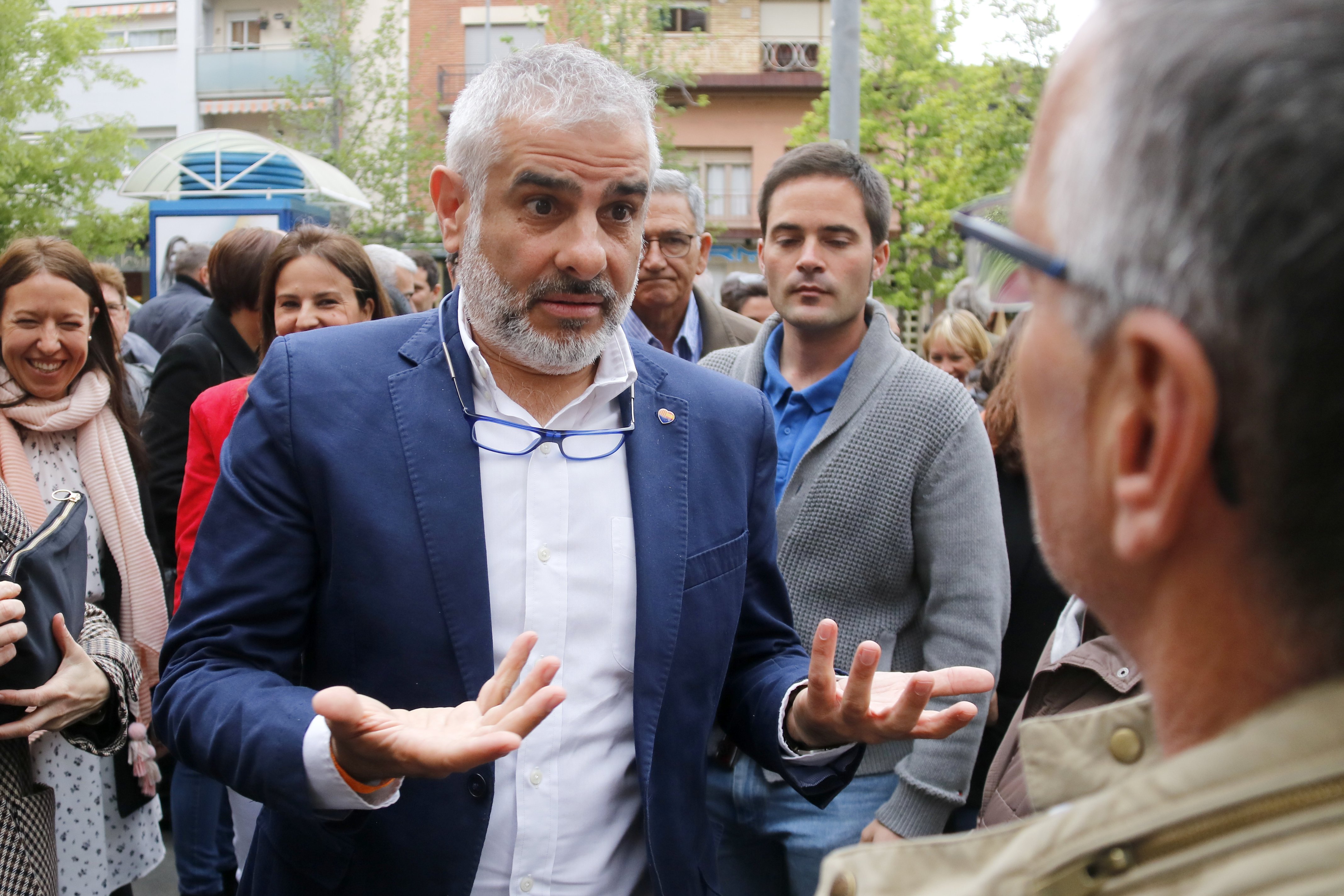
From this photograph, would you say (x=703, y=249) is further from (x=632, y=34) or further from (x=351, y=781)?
(x=632, y=34)

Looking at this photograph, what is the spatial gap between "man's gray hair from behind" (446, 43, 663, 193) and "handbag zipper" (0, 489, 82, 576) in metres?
1.33

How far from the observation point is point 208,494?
3.54 m

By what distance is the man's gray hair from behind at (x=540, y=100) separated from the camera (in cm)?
210

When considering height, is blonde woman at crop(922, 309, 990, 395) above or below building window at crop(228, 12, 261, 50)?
below

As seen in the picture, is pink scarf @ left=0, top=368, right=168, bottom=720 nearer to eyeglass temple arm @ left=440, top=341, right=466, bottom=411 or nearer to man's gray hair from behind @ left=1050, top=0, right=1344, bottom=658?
eyeglass temple arm @ left=440, top=341, right=466, bottom=411

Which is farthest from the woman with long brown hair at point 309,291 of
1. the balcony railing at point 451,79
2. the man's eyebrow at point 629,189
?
the balcony railing at point 451,79

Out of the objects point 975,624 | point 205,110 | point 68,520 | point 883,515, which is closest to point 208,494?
point 68,520

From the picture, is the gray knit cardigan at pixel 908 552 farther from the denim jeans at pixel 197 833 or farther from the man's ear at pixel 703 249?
the denim jeans at pixel 197 833

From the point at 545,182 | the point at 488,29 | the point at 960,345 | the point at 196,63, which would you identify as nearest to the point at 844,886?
the point at 545,182

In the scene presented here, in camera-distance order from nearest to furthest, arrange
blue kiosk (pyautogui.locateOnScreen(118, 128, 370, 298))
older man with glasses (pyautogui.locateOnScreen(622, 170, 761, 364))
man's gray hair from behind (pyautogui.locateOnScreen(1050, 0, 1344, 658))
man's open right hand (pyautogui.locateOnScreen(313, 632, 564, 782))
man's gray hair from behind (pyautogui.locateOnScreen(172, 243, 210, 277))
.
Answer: man's gray hair from behind (pyautogui.locateOnScreen(1050, 0, 1344, 658))
man's open right hand (pyautogui.locateOnScreen(313, 632, 564, 782))
older man with glasses (pyautogui.locateOnScreen(622, 170, 761, 364))
man's gray hair from behind (pyautogui.locateOnScreen(172, 243, 210, 277))
blue kiosk (pyautogui.locateOnScreen(118, 128, 370, 298))

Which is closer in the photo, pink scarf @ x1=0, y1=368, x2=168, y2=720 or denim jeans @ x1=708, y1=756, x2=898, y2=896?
denim jeans @ x1=708, y1=756, x2=898, y2=896

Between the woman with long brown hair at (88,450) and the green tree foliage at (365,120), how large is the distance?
712 inches

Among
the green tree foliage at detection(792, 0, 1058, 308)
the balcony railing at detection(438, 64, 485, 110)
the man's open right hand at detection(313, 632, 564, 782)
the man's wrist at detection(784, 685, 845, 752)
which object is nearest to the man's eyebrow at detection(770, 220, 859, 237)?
the man's wrist at detection(784, 685, 845, 752)

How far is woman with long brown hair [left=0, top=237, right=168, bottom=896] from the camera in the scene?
3709mm
